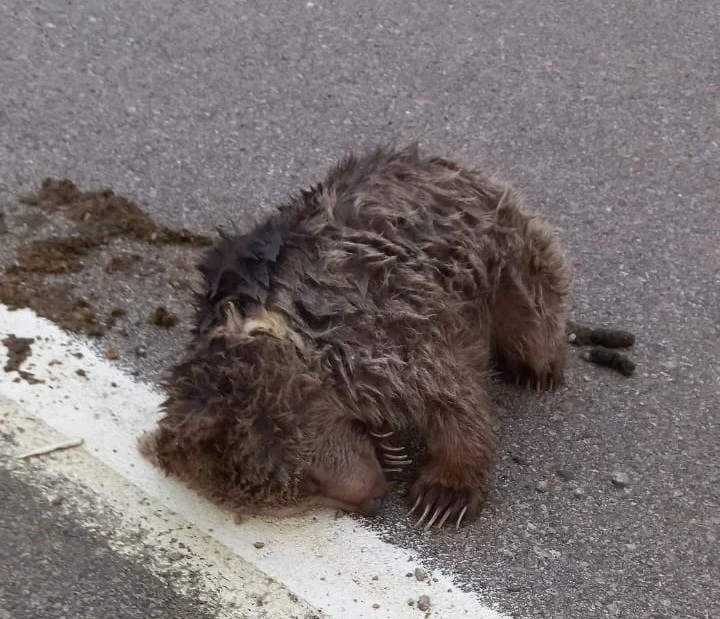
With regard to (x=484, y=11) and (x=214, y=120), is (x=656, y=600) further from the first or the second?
(x=484, y=11)

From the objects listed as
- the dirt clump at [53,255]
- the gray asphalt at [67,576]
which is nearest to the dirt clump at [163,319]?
the dirt clump at [53,255]

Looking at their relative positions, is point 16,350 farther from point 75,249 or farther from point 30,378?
point 75,249

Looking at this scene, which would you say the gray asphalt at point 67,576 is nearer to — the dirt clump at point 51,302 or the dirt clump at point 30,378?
the dirt clump at point 30,378

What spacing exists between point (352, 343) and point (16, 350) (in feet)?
4.11

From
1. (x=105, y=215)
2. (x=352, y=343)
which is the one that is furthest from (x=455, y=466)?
(x=105, y=215)

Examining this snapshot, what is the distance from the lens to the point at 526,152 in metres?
4.56

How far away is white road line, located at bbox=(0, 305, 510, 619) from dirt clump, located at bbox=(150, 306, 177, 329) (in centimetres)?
26

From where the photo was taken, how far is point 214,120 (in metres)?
4.54

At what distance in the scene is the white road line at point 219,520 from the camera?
2.55 m

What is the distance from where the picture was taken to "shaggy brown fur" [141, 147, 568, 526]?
8.25 feet

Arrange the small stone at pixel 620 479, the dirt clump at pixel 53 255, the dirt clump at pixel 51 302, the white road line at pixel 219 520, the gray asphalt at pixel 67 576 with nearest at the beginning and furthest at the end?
1. the gray asphalt at pixel 67 576
2. the white road line at pixel 219 520
3. the small stone at pixel 620 479
4. the dirt clump at pixel 51 302
5. the dirt clump at pixel 53 255

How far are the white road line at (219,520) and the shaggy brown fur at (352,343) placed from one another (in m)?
0.10

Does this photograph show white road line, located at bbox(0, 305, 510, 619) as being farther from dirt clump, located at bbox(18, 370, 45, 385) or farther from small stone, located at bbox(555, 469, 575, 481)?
small stone, located at bbox(555, 469, 575, 481)

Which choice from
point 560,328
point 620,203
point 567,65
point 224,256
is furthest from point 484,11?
point 224,256
